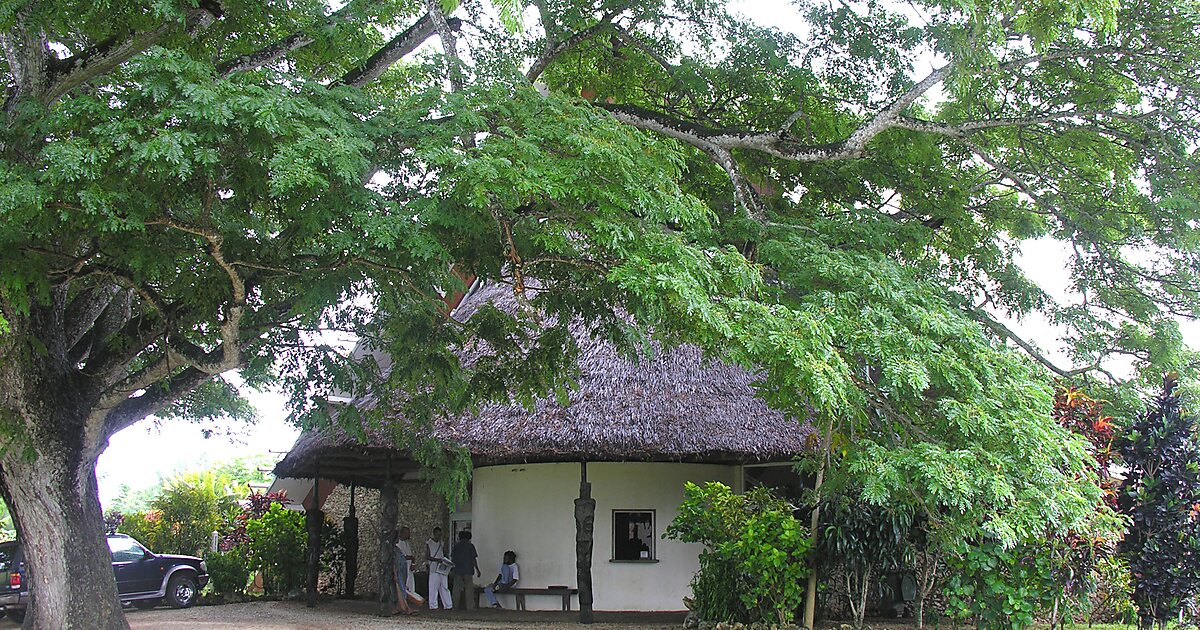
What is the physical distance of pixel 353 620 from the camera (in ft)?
45.8

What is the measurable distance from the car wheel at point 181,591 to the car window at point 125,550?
72 centimetres

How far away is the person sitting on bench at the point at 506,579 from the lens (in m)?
15.7

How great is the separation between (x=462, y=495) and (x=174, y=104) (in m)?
6.51

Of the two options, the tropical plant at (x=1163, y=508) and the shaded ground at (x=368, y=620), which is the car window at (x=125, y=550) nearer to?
the shaded ground at (x=368, y=620)

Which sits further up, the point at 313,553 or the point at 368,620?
the point at 313,553

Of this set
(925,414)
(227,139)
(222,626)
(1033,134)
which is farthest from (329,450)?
(1033,134)

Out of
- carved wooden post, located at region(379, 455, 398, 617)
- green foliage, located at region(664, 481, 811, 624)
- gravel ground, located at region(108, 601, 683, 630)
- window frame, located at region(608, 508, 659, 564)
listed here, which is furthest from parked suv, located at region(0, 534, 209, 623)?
green foliage, located at region(664, 481, 811, 624)

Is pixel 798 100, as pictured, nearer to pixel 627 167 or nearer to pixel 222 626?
pixel 627 167

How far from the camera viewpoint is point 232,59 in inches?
388

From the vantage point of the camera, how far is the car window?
1666cm

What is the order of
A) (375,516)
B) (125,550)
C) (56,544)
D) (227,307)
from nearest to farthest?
(227,307), (56,544), (125,550), (375,516)

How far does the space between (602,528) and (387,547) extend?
3.15m

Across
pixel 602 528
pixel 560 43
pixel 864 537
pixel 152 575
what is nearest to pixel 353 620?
pixel 602 528

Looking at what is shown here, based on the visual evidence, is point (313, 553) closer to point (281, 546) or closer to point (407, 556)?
point (281, 546)
